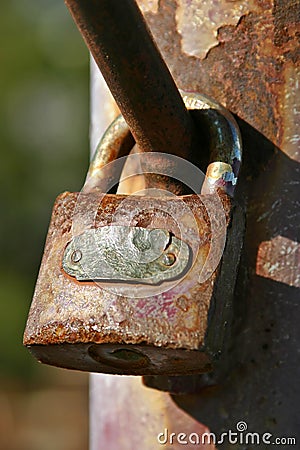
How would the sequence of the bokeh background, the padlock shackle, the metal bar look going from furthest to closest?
the bokeh background, the padlock shackle, the metal bar

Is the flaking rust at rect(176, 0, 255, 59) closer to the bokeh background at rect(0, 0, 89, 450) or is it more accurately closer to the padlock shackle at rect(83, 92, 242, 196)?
the padlock shackle at rect(83, 92, 242, 196)

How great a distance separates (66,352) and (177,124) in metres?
0.17

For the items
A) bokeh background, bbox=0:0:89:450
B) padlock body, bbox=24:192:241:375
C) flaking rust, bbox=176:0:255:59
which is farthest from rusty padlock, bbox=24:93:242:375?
bokeh background, bbox=0:0:89:450

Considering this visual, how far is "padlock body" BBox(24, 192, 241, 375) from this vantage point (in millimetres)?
585

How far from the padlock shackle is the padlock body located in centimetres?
4

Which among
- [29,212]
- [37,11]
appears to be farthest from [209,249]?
[37,11]

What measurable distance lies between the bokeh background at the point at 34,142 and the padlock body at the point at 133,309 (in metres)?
10.8

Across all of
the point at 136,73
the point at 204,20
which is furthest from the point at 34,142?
the point at 136,73

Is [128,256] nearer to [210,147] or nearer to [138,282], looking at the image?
[138,282]

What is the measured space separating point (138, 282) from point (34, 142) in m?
13.1

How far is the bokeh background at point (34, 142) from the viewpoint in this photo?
1177 cm

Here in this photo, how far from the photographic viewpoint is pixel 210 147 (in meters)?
0.68

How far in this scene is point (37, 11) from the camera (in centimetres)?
1368

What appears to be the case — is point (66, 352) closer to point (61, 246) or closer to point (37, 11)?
point (61, 246)
